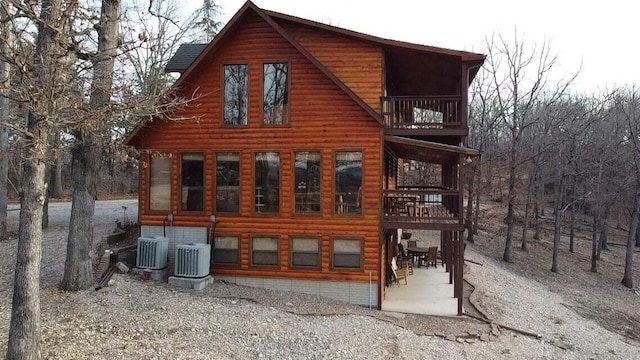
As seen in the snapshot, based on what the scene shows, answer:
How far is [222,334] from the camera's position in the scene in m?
8.05

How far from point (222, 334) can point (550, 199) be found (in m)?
36.4

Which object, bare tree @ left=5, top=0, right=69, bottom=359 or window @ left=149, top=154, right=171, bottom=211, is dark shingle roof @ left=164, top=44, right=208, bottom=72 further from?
bare tree @ left=5, top=0, right=69, bottom=359

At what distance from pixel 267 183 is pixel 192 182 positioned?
221cm

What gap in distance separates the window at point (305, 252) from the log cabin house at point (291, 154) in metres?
0.03

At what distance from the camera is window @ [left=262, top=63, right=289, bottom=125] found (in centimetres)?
1212

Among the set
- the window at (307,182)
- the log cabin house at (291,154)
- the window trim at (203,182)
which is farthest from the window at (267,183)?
the window trim at (203,182)

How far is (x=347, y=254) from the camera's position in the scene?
1185cm

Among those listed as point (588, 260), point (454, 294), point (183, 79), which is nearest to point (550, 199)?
point (588, 260)

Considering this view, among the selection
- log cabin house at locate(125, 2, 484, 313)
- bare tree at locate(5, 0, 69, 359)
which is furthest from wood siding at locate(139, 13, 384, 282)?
bare tree at locate(5, 0, 69, 359)

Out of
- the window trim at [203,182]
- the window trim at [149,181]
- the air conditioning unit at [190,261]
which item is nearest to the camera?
the air conditioning unit at [190,261]

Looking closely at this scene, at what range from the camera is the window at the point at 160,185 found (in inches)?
500

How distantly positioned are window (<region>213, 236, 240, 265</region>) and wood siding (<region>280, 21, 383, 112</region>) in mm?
5409

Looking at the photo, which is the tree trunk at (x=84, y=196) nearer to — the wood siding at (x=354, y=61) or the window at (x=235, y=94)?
the window at (x=235, y=94)

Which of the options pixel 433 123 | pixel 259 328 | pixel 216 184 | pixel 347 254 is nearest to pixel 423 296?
pixel 347 254
